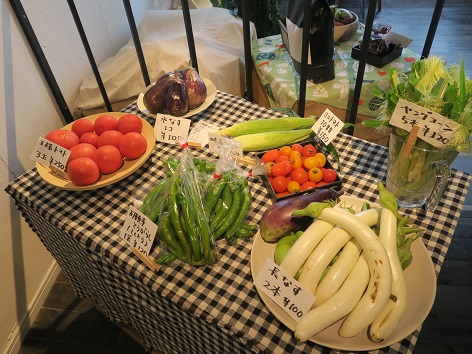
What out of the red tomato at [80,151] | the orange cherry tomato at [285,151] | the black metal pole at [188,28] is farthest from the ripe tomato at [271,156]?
the black metal pole at [188,28]

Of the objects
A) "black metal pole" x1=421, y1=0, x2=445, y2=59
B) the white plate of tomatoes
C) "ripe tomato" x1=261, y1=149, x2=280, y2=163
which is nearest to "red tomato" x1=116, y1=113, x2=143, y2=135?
the white plate of tomatoes

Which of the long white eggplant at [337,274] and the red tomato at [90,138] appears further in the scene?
the red tomato at [90,138]

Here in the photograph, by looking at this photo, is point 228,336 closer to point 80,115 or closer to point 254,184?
point 254,184

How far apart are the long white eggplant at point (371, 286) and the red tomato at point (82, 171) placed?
2.36 feet

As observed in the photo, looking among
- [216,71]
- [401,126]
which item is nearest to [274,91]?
[216,71]

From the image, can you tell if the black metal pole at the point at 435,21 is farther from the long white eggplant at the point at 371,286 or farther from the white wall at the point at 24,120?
the white wall at the point at 24,120

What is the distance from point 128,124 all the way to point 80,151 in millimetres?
181

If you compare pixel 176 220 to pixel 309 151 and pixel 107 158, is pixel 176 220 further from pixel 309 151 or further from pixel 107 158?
pixel 309 151

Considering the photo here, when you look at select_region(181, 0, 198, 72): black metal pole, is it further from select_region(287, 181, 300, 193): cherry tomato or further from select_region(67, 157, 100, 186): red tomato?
select_region(287, 181, 300, 193): cherry tomato

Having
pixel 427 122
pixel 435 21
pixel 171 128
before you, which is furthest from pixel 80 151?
pixel 435 21

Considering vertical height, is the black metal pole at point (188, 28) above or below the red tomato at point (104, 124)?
above

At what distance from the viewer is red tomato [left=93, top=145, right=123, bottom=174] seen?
106cm

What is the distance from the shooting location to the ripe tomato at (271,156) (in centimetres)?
109

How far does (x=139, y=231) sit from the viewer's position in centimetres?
92
